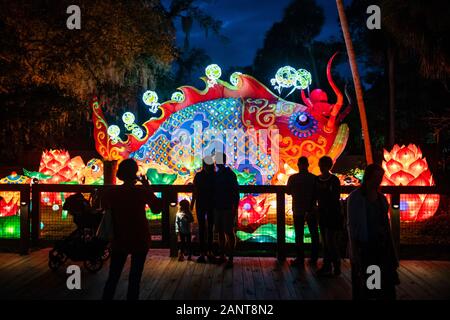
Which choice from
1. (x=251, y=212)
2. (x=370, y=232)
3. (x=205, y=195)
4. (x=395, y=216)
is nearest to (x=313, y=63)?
(x=251, y=212)

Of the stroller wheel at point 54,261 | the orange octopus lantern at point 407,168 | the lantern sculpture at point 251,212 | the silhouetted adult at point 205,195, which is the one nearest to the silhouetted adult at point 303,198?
the silhouetted adult at point 205,195

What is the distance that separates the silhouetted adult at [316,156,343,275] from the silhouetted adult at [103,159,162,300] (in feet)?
8.17

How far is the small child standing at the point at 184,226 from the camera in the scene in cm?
689

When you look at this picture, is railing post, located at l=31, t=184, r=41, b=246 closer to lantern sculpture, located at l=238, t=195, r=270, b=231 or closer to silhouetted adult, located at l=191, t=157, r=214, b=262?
silhouetted adult, located at l=191, t=157, r=214, b=262

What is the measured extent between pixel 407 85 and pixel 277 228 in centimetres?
1430

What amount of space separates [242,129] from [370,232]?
24.5 feet

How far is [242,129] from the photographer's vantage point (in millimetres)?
→ 11227

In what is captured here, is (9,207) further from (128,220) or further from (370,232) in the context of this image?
(370,232)

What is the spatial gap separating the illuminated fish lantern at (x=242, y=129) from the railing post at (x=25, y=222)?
4472 millimetres

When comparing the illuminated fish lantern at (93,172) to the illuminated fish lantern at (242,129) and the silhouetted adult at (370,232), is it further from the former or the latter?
the silhouetted adult at (370,232)

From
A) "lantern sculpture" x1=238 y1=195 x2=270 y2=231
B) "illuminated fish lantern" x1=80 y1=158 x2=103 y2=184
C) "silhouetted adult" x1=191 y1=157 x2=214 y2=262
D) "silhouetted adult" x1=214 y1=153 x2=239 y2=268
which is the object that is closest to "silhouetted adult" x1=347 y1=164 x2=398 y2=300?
"silhouetted adult" x1=214 y1=153 x2=239 y2=268

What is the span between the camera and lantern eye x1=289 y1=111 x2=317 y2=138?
10.8 meters

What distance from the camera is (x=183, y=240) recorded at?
6977 mm
